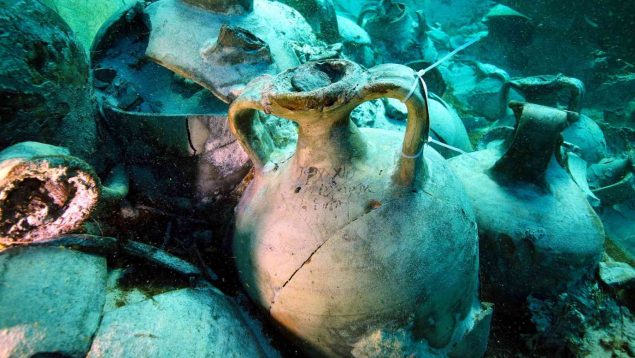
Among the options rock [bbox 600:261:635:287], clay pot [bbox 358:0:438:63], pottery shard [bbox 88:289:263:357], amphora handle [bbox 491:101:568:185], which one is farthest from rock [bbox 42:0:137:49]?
rock [bbox 600:261:635:287]

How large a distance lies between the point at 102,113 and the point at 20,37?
23.8 inches

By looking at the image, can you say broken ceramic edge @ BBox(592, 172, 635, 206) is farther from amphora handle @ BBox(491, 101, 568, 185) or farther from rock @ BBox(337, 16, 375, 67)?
rock @ BBox(337, 16, 375, 67)

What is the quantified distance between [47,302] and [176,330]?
45cm

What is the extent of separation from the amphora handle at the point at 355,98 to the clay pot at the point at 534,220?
1112 mm

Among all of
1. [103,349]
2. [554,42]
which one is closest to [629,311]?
[103,349]

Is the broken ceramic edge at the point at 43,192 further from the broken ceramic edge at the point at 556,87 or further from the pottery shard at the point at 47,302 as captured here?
the broken ceramic edge at the point at 556,87

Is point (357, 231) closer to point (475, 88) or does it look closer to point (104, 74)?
point (104, 74)

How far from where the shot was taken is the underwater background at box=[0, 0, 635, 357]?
1.13 meters

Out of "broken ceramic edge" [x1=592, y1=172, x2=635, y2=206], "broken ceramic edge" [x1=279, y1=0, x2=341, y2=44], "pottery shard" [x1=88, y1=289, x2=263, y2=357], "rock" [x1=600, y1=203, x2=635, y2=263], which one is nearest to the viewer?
"pottery shard" [x1=88, y1=289, x2=263, y2=357]

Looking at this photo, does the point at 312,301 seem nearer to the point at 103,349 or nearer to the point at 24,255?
the point at 103,349

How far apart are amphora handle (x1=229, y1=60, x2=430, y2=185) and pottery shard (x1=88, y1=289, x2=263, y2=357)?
906 millimetres

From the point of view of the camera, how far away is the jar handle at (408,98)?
1020 mm

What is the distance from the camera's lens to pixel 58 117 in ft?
4.98

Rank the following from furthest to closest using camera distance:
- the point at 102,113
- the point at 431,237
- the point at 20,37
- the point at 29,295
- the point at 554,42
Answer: the point at 554,42
the point at 102,113
the point at 20,37
the point at 431,237
the point at 29,295
